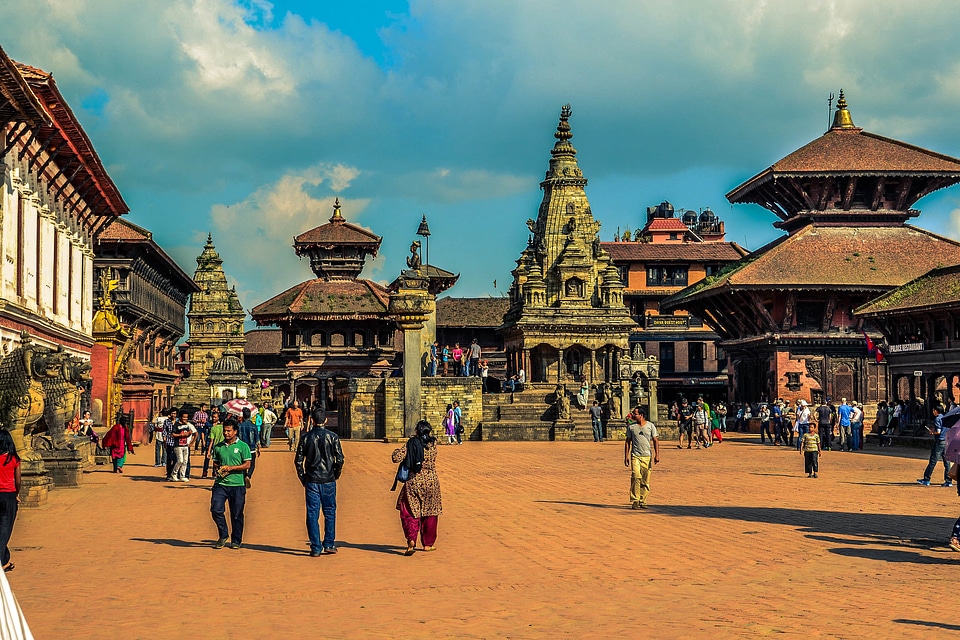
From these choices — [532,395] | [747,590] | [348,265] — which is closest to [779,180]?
[532,395]

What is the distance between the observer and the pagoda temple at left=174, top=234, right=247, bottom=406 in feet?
272

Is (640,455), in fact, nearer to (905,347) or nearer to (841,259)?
(905,347)

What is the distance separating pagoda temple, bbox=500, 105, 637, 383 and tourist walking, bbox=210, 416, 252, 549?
52.7 metres

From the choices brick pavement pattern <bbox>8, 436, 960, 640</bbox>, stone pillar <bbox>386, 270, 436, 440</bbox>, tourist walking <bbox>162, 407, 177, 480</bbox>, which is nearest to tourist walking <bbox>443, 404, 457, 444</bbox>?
stone pillar <bbox>386, 270, 436, 440</bbox>

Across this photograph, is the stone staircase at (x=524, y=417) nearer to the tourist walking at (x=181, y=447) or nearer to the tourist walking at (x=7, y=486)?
the tourist walking at (x=181, y=447)

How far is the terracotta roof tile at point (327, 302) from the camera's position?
7762 cm

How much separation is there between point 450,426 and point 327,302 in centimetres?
3989

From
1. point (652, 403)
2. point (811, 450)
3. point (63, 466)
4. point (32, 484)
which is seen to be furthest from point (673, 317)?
point (32, 484)

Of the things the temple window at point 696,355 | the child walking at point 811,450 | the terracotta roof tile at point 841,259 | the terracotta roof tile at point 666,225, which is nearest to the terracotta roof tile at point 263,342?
the temple window at point 696,355

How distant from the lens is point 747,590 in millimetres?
10711

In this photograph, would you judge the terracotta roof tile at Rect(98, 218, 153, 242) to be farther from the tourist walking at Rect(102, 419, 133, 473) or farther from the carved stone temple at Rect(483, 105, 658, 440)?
the tourist walking at Rect(102, 419, 133, 473)

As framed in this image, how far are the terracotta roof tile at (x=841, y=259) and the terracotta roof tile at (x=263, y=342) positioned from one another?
1634 inches

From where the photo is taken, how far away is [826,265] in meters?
54.6

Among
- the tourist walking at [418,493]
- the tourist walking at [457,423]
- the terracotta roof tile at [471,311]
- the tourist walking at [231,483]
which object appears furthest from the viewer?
the terracotta roof tile at [471,311]
